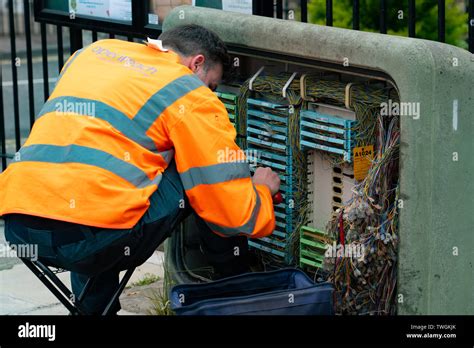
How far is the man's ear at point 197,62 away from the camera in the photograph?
14.8ft

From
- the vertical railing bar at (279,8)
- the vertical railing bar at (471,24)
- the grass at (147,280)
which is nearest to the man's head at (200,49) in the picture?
the vertical railing bar at (471,24)

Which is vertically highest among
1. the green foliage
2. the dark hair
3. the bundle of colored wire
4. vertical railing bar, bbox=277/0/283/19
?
the green foliage

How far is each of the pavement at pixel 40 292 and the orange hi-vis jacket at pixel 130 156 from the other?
1.21 metres

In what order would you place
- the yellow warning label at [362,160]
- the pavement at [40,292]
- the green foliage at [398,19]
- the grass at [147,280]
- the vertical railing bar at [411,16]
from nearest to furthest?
the yellow warning label at [362,160] < the vertical railing bar at [411,16] < the pavement at [40,292] < the grass at [147,280] < the green foliage at [398,19]

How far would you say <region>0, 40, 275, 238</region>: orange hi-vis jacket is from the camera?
4168 millimetres

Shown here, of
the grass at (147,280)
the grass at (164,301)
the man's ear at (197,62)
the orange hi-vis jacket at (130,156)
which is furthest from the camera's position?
the grass at (147,280)

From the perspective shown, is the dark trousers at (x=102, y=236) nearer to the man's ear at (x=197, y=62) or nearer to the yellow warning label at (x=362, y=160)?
the man's ear at (x=197, y=62)

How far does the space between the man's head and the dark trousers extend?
44 centimetres

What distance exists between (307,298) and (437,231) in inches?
21.7

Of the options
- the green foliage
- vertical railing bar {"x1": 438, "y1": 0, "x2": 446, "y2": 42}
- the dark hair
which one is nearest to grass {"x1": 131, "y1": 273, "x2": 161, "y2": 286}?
the dark hair

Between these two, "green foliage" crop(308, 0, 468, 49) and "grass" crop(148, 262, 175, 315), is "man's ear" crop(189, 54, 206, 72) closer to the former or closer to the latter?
"grass" crop(148, 262, 175, 315)

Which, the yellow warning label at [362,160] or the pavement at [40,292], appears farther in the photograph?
the pavement at [40,292]

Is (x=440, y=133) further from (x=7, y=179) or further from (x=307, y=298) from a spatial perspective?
(x=7, y=179)

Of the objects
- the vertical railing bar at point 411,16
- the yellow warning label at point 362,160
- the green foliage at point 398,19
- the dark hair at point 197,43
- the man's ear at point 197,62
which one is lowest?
the yellow warning label at point 362,160
